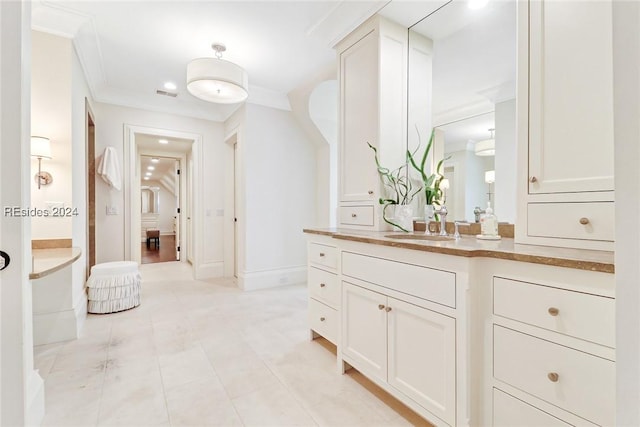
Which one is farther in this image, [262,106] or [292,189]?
[292,189]

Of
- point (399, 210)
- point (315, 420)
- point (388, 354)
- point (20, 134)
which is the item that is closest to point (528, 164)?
point (399, 210)

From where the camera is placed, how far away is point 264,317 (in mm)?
2957

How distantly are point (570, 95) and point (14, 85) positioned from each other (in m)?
2.13

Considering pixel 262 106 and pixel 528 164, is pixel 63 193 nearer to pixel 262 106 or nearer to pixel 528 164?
pixel 262 106

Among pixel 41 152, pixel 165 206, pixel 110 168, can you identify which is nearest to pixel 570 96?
pixel 41 152

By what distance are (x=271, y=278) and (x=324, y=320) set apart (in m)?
2.02

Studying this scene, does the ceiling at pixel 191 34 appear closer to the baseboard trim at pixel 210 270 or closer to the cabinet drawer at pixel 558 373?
the cabinet drawer at pixel 558 373

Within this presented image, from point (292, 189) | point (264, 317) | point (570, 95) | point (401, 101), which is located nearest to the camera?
point (570, 95)

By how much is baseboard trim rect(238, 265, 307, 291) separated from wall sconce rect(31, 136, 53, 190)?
2.24 m

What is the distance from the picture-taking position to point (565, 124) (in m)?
1.26

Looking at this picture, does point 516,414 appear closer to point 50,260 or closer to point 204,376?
point 204,376

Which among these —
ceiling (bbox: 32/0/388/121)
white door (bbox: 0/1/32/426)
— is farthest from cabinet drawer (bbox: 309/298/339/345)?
ceiling (bbox: 32/0/388/121)

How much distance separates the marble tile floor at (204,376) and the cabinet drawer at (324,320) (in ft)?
0.51

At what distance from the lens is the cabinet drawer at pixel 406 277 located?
1.27 metres
